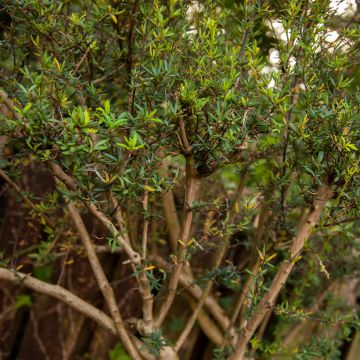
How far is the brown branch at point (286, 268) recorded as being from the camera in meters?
2.35

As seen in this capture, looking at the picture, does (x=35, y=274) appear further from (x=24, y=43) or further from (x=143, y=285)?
(x=24, y=43)

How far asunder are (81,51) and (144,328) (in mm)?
→ 1628

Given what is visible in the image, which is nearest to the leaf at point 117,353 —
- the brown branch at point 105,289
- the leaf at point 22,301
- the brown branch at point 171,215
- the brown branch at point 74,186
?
the leaf at point 22,301

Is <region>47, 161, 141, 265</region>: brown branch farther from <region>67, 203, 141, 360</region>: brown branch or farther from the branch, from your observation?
<region>67, 203, 141, 360</region>: brown branch

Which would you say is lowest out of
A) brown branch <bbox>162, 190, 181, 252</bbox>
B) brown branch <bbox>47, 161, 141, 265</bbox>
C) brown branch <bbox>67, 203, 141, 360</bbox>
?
brown branch <bbox>67, 203, 141, 360</bbox>

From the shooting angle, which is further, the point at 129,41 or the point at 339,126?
the point at 129,41

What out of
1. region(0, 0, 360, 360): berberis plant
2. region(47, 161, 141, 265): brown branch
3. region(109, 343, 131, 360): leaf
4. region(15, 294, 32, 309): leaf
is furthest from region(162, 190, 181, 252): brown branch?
region(15, 294, 32, 309): leaf

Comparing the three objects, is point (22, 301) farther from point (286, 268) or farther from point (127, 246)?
point (286, 268)

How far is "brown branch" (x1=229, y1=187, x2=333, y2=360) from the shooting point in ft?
7.70

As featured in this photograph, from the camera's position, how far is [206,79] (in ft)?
6.39

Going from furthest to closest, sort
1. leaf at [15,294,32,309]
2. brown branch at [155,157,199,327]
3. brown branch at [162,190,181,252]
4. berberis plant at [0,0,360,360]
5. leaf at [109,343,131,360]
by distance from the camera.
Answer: leaf at [15,294,32,309] → leaf at [109,343,131,360] → brown branch at [162,190,181,252] → brown branch at [155,157,199,327] → berberis plant at [0,0,360,360]

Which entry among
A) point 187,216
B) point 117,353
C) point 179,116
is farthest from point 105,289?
point 117,353

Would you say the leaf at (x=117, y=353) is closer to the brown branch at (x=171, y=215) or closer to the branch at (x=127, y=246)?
the brown branch at (x=171, y=215)

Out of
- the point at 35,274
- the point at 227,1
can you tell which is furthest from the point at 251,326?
the point at 35,274
